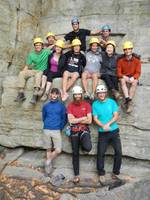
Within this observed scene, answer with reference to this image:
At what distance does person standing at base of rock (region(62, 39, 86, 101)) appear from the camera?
9.92 metres

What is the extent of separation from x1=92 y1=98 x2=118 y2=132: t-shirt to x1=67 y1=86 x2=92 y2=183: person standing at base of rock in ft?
0.64

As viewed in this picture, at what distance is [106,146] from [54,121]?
4.83 feet

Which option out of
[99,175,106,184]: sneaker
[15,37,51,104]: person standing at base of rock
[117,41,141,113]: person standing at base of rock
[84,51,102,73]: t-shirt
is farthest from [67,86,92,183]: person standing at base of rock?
[15,37,51,104]: person standing at base of rock

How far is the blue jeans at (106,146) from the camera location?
9117mm

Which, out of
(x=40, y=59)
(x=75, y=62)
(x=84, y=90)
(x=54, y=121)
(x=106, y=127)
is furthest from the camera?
(x=40, y=59)

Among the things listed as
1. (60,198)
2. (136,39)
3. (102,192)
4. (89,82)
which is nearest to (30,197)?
(60,198)

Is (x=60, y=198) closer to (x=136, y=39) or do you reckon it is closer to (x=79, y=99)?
(x=79, y=99)

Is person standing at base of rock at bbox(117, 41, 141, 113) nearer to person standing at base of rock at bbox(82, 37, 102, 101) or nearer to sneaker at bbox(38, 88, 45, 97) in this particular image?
person standing at base of rock at bbox(82, 37, 102, 101)

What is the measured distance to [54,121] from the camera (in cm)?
946

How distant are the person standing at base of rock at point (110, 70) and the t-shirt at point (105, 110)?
0.44 meters

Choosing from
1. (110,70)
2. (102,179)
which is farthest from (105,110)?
(102,179)

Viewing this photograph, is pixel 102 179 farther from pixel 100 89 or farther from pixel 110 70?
pixel 110 70

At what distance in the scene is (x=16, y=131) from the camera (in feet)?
35.8

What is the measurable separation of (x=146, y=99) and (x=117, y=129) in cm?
126
